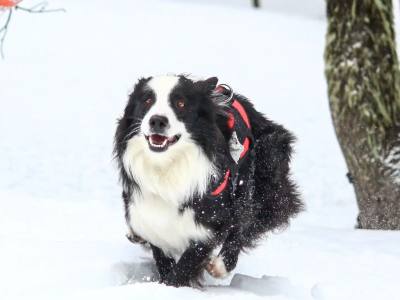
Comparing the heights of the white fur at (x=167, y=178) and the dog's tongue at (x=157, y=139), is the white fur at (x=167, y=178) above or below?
below

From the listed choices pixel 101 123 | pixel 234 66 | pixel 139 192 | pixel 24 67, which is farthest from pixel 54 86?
pixel 139 192

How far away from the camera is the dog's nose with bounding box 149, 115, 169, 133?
424 cm

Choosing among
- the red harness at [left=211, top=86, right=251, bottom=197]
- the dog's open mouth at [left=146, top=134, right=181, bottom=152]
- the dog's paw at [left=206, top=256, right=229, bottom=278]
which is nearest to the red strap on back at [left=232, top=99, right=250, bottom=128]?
the red harness at [left=211, top=86, right=251, bottom=197]

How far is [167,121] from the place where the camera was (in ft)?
14.1

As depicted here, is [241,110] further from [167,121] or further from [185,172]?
[167,121]

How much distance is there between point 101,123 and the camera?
18.6m

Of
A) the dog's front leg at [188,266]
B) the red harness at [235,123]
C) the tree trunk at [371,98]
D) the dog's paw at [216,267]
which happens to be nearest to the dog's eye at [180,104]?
the red harness at [235,123]

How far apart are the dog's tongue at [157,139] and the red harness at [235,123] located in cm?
52

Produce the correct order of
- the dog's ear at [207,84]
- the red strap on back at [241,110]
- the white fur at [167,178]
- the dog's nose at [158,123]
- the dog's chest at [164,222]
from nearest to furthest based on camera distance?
the dog's nose at [158,123] < the white fur at [167,178] < the dog's chest at [164,222] < the dog's ear at [207,84] < the red strap on back at [241,110]

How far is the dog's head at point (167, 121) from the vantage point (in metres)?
4.34

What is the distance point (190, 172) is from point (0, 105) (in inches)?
623

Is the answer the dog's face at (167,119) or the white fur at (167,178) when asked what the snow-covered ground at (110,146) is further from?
the dog's face at (167,119)

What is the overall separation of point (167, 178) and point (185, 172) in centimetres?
12

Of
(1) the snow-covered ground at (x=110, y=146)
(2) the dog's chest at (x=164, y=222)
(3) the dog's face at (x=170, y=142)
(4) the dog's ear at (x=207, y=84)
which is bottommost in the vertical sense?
(1) the snow-covered ground at (x=110, y=146)
